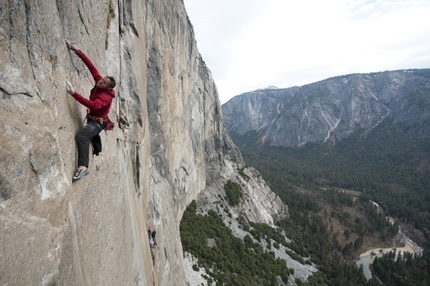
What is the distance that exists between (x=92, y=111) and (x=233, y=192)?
46.7 m

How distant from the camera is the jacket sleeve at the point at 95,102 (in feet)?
15.0

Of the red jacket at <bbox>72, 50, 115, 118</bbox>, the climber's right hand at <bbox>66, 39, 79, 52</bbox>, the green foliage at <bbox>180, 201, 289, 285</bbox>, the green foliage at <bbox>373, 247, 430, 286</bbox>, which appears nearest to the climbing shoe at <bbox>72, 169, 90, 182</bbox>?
the red jacket at <bbox>72, 50, 115, 118</bbox>

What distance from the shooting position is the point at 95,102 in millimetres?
4891

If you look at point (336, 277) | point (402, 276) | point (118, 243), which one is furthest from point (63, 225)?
point (402, 276)

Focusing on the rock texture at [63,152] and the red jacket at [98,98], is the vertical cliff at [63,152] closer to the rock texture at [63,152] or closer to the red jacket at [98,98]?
the rock texture at [63,152]

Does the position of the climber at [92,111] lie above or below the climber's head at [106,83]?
below

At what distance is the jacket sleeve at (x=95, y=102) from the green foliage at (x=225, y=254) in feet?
82.1

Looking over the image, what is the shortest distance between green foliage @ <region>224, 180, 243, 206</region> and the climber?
44.8 meters

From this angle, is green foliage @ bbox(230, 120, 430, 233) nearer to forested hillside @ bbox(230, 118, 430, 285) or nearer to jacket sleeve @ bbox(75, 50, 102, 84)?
forested hillside @ bbox(230, 118, 430, 285)

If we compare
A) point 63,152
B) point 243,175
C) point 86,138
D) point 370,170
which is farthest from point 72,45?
point 370,170

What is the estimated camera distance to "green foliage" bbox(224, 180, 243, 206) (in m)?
48.2

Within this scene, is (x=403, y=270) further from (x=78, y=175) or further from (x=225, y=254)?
(x=78, y=175)

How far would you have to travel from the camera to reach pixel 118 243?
6609 mm

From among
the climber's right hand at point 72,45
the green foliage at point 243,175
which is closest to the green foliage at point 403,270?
the green foliage at point 243,175
